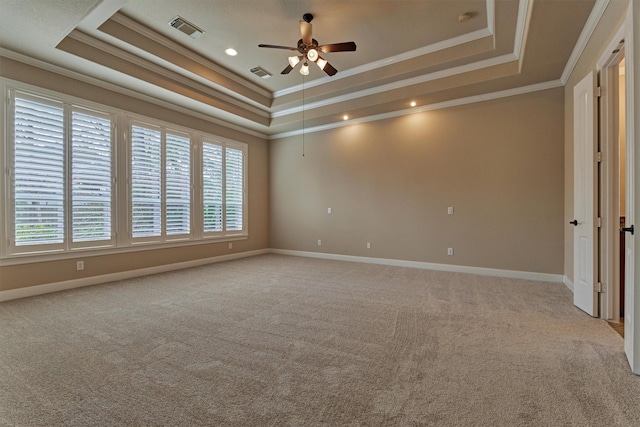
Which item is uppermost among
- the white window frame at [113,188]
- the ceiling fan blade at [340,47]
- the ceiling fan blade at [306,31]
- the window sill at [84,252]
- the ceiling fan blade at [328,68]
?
the ceiling fan blade at [306,31]

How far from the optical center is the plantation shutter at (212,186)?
6031 mm

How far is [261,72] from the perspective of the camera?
517 centimetres

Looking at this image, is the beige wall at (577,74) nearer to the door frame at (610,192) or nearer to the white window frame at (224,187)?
the door frame at (610,192)

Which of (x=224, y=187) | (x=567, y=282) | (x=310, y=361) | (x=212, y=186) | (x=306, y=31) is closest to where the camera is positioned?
(x=310, y=361)

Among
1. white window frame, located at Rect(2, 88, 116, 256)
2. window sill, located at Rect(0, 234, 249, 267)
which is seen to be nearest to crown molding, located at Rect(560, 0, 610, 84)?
white window frame, located at Rect(2, 88, 116, 256)

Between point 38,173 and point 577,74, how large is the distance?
23.7 ft

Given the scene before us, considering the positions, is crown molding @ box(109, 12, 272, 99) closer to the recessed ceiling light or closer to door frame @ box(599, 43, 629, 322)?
the recessed ceiling light

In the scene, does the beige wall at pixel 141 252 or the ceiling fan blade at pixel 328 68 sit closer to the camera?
the beige wall at pixel 141 252

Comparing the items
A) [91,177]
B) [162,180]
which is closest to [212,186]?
[162,180]

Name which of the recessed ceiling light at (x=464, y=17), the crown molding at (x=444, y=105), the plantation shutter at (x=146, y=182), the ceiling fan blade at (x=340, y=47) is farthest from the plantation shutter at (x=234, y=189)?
the recessed ceiling light at (x=464, y=17)

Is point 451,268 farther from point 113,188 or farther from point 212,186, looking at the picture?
point 113,188

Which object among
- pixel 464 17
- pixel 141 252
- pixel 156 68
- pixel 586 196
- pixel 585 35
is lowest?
pixel 141 252

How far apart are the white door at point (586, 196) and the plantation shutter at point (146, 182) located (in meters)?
6.18

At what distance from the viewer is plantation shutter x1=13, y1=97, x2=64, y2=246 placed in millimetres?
3627
